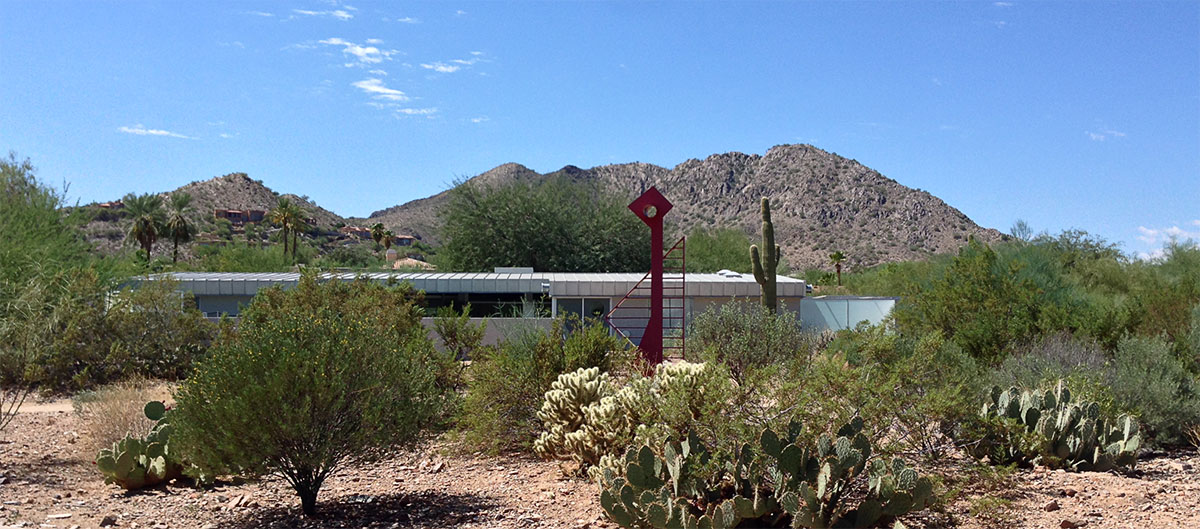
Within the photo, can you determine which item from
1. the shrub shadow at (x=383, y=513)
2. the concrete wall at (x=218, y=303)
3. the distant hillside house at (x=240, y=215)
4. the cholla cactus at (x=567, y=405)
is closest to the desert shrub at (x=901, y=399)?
the cholla cactus at (x=567, y=405)

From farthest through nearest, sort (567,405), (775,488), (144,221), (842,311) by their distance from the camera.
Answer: (144,221) → (842,311) → (567,405) → (775,488)

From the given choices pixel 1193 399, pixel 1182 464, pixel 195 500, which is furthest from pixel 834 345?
pixel 195 500

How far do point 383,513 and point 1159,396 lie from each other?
8849mm

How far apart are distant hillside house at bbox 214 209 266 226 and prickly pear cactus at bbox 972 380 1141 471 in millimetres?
84617

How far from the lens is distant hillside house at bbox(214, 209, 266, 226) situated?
8669 centimetres

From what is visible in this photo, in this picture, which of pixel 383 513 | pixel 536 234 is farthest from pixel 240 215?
pixel 383 513

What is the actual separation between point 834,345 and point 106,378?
1490 centimetres

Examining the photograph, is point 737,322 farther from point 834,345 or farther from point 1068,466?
point 1068,466

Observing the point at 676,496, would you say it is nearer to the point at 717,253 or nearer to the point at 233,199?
the point at 717,253

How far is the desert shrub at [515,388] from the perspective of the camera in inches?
451

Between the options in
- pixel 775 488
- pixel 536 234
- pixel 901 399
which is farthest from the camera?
pixel 536 234

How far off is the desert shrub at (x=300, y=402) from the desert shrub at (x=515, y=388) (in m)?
2.04


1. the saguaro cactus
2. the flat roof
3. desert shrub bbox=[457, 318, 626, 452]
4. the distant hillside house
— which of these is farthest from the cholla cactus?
the distant hillside house

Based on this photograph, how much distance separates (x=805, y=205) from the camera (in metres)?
87.8
